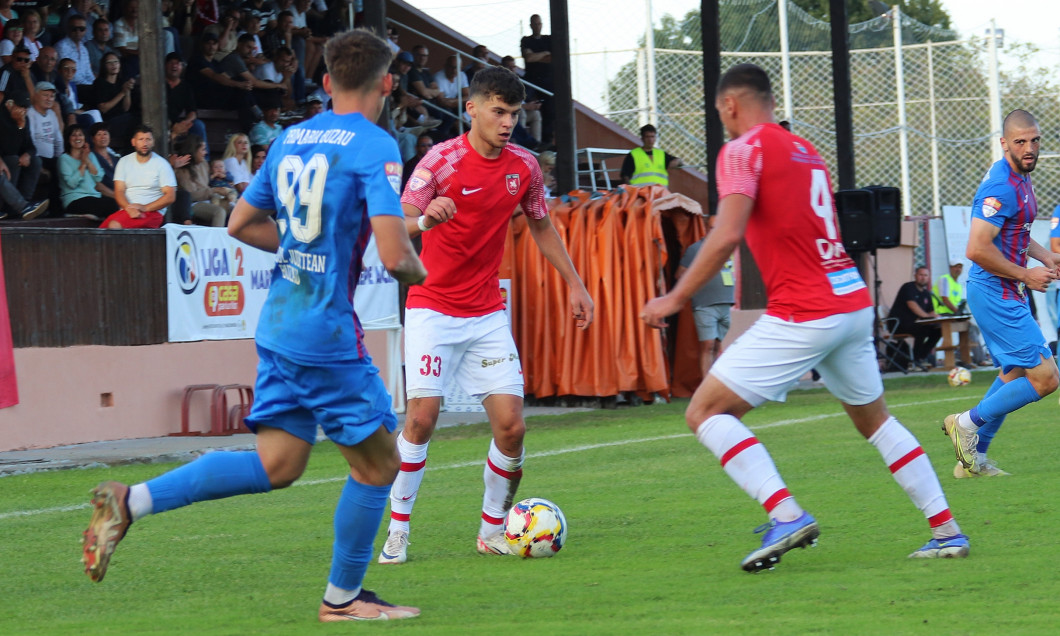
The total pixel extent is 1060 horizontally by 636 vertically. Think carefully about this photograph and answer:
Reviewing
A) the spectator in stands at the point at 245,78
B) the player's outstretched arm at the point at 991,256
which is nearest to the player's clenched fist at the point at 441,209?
the player's outstretched arm at the point at 991,256

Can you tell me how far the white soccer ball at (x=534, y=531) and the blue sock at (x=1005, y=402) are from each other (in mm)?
3452

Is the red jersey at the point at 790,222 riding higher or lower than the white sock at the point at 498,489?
higher

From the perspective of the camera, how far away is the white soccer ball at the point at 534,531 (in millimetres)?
6578

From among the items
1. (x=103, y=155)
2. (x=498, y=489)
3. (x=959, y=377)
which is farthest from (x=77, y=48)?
(x=959, y=377)

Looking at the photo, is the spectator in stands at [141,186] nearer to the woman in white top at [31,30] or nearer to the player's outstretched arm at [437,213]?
the woman in white top at [31,30]

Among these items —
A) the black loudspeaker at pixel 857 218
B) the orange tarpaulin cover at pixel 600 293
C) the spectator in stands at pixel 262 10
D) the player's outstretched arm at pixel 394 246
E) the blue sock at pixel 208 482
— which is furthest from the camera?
the black loudspeaker at pixel 857 218

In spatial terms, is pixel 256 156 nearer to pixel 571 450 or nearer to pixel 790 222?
pixel 571 450

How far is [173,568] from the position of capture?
639cm

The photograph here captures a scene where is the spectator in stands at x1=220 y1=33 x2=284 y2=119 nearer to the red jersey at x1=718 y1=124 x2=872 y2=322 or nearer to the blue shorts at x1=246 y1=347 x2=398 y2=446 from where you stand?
the red jersey at x1=718 y1=124 x2=872 y2=322

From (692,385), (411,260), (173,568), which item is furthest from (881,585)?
(692,385)

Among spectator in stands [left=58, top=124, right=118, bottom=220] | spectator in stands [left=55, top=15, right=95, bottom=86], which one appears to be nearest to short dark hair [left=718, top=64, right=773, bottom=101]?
spectator in stands [left=58, top=124, right=118, bottom=220]

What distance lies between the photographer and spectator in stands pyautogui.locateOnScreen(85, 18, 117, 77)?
1611 centimetres

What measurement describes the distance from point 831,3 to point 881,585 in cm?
1791

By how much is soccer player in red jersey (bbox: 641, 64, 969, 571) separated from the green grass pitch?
0.42 m
